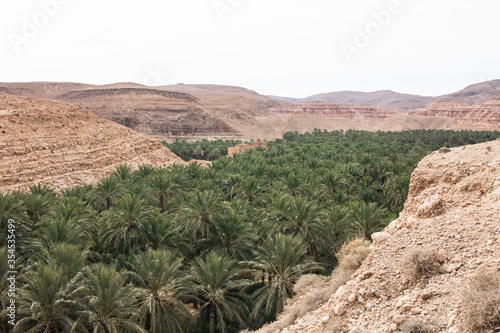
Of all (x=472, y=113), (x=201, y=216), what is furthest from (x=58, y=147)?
(x=472, y=113)

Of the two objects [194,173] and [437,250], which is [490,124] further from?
[437,250]

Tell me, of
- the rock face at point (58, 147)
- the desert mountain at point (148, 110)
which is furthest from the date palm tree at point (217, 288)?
the desert mountain at point (148, 110)

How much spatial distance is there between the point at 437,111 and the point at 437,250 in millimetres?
184694

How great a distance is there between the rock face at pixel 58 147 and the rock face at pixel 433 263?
3401 cm

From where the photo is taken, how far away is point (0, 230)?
17.1m

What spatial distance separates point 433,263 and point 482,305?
2.08m

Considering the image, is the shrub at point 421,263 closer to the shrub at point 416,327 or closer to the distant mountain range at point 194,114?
the shrub at point 416,327

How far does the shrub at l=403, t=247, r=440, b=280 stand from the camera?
7328mm

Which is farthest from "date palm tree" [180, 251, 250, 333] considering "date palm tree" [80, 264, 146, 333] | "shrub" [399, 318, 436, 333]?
"shrub" [399, 318, 436, 333]

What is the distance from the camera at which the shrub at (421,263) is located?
7.33m

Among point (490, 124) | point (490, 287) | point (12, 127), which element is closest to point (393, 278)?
point (490, 287)

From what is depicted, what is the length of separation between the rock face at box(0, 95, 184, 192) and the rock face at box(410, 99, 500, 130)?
132 meters

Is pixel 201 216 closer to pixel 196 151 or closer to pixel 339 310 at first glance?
pixel 339 310

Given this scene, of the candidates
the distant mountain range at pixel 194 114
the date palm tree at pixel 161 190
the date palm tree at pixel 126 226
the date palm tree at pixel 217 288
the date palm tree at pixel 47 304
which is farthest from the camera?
the distant mountain range at pixel 194 114
